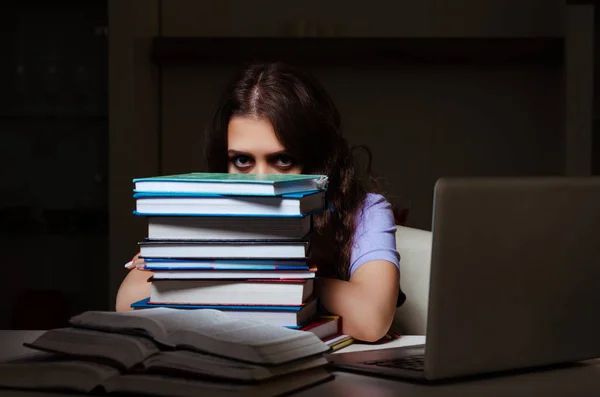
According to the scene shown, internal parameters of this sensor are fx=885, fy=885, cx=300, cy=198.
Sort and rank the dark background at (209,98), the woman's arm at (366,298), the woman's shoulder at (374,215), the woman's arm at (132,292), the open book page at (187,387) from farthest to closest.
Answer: the dark background at (209,98) < the woman's shoulder at (374,215) < the woman's arm at (132,292) < the woman's arm at (366,298) < the open book page at (187,387)

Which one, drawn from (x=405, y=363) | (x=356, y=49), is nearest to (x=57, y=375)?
(x=405, y=363)

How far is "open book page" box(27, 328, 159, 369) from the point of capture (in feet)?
2.97

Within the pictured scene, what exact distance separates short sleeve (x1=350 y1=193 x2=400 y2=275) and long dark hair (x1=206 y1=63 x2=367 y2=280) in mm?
20

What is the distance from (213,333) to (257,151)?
764 millimetres

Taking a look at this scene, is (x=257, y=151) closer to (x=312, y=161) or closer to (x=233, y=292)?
(x=312, y=161)

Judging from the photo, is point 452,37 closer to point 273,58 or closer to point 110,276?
point 273,58

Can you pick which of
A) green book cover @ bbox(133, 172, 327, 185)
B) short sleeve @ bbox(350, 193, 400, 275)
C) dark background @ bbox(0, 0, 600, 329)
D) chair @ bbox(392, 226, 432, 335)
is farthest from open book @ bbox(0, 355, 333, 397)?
dark background @ bbox(0, 0, 600, 329)

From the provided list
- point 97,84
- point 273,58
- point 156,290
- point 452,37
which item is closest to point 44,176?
point 97,84

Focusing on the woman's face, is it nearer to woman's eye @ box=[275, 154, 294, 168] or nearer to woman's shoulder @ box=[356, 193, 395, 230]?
woman's eye @ box=[275, 154, 294, 168]

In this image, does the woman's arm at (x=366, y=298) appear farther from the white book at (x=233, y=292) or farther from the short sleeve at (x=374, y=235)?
the white book at (x=233, y=292)

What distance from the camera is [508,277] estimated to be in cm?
91

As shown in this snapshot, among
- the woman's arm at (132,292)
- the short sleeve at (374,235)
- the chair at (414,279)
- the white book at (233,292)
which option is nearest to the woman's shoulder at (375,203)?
the short sleeve at (374,235)

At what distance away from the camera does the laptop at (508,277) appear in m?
0.87

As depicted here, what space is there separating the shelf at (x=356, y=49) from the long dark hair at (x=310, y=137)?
4.91 ft
